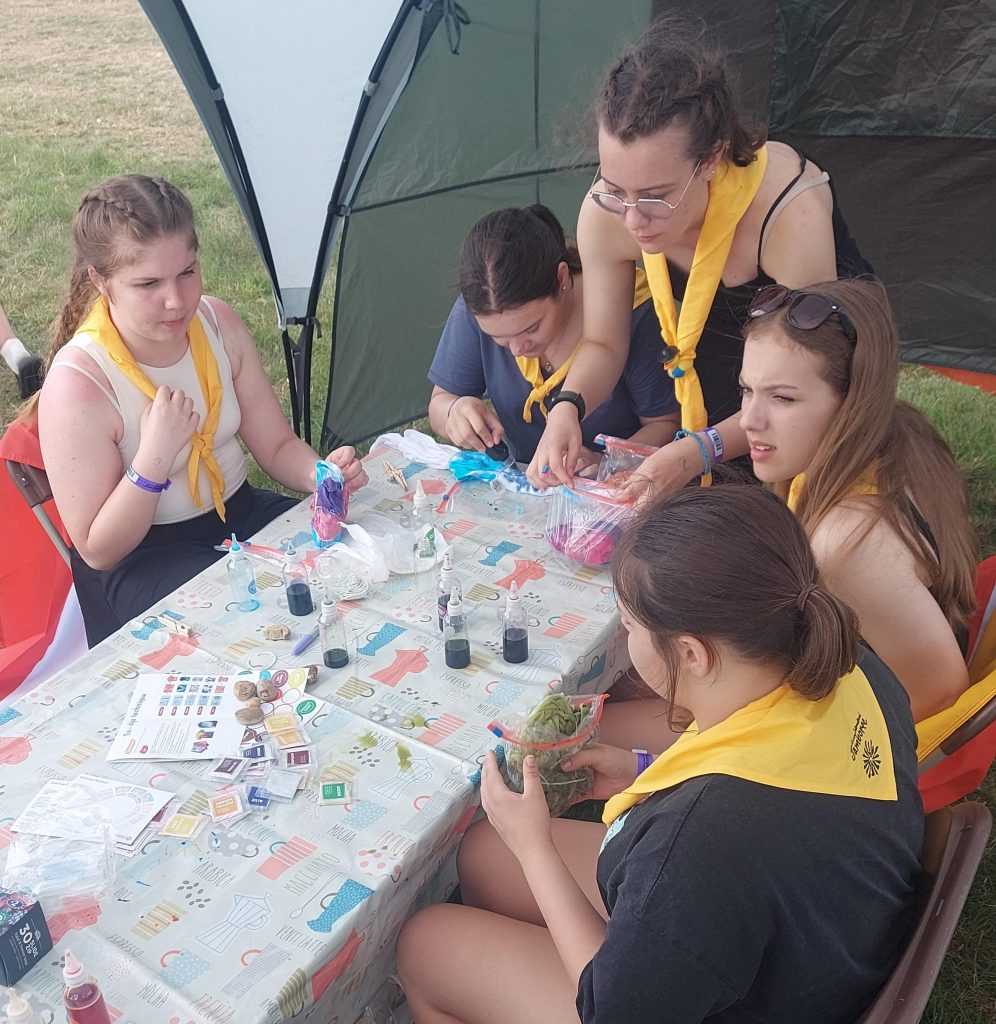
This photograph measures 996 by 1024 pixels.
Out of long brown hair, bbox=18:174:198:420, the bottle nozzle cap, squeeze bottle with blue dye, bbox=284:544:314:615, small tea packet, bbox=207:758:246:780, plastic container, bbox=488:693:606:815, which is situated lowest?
plastic container, bbox=488:693:606:815

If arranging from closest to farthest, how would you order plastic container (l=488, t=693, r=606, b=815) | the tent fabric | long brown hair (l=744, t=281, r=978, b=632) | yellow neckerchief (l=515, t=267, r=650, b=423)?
1. plastic container (l=488, t=693, r=606, b=815)
2. long brown hair (l=744, t=281, r=978, b=632)
3. yellow neckerchief (l=515, t=267, r=650, b=423)
4. the tent fabric

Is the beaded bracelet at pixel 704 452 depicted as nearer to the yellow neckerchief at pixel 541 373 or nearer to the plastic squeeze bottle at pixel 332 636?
the yellow neckerchief at pixel 541 373

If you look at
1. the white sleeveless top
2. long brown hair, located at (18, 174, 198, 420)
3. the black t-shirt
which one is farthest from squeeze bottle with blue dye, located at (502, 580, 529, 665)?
long brown hair, located at (18, 174, 198, 420)

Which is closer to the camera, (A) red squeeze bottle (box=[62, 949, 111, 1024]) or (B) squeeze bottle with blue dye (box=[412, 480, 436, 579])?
(A) red squeeze bottle (box=[62, 949, 111, 1024])

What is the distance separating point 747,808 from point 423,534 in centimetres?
124

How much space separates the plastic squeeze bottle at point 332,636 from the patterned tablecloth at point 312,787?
1.0 inches

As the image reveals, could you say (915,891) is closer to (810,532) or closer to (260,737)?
(810,532)

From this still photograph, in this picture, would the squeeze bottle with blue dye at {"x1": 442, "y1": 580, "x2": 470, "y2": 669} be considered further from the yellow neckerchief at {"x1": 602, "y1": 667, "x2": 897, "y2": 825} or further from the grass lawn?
the grass lawn

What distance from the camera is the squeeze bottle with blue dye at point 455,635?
1.90 m

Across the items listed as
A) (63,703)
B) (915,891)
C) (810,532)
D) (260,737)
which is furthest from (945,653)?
(63,703)

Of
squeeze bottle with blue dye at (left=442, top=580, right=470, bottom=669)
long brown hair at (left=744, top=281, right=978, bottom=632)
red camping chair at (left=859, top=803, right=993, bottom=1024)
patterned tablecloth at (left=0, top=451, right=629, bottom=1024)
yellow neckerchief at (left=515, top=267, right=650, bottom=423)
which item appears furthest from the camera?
yellow neckerchief at (left=515, top=267, right=650, bottom=423)

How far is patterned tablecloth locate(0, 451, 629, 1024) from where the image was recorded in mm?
1337

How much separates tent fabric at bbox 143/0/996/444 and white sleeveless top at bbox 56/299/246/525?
1271 mm

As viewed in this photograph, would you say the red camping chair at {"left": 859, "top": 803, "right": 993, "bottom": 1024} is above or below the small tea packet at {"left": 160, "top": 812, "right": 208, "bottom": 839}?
below
